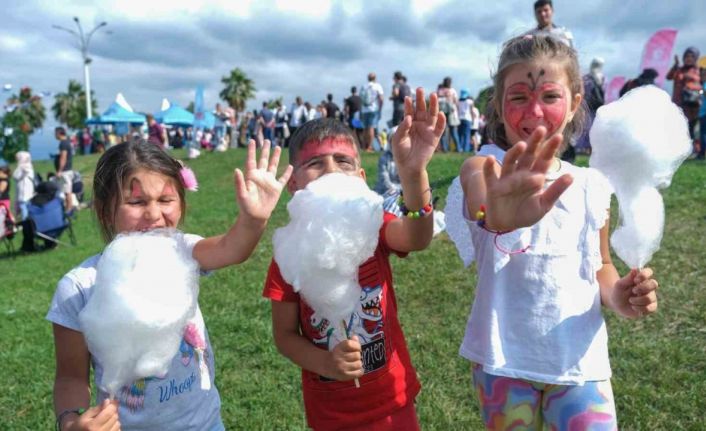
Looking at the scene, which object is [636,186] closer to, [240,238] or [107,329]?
[240,238]

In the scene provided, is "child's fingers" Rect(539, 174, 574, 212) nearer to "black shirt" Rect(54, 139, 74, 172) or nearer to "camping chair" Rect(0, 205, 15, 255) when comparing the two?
"camping chair" Rect(0, 205, 15, 255)

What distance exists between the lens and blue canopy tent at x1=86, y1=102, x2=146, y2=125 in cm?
2139

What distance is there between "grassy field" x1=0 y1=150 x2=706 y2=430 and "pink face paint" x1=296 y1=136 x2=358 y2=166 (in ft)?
2.84

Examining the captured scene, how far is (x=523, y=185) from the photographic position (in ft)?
4.15

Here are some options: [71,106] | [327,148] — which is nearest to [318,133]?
[327,148]

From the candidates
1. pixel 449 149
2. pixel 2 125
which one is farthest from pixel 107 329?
pixel 2 125

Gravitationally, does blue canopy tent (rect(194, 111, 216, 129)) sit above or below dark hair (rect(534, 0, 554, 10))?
below

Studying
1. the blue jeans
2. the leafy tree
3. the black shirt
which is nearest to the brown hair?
the black shirt

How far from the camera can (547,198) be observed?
1.29m

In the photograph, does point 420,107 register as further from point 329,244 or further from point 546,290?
point 546,290

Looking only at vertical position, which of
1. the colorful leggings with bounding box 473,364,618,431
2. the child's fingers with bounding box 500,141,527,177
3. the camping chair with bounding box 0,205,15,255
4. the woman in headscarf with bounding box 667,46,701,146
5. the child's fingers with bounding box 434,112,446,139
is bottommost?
the camping chair with bounding box 0,205,15,255

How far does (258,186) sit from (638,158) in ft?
3.42

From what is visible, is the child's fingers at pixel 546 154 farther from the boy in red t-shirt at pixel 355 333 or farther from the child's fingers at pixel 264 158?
the child's fingers at pixel 264 158

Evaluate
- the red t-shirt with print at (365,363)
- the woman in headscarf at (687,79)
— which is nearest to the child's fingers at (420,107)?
the red t-shirt with print at (365,363)
